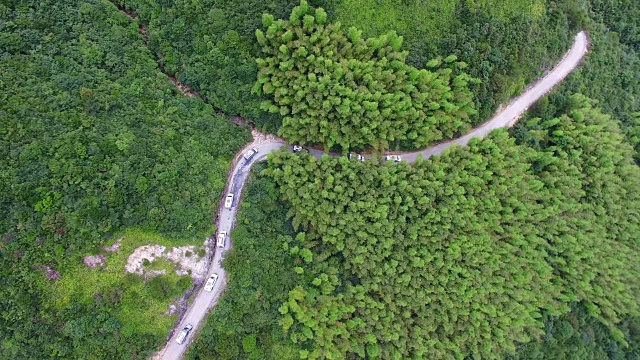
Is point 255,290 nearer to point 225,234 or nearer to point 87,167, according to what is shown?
point 225,234

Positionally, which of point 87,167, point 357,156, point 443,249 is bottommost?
point 443,249

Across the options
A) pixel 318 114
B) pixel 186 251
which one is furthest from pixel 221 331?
pixel 318 114

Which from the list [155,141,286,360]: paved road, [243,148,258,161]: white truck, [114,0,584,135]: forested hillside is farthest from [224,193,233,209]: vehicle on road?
[114,0,584,135]: forested hillside

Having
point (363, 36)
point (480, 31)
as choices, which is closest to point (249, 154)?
point (363, 36)

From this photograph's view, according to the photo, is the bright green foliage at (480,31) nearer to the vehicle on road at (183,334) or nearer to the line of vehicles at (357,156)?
the line of vehicles at (357,156)

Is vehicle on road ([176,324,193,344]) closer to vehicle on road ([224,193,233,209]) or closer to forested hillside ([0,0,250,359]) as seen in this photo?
forested hillside ([0,0,250,359])

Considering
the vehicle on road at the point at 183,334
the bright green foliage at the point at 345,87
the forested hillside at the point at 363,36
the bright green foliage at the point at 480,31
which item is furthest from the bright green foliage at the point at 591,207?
the vehicle on road at the point at 183,334
